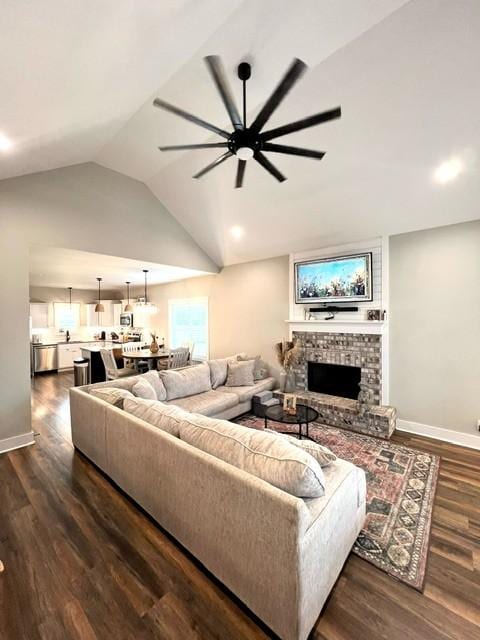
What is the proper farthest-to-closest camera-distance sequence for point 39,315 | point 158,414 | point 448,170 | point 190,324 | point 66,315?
1. point 66,315
2. point 39,315
3. point 190,324
4. point 448,170
5. point 158,414

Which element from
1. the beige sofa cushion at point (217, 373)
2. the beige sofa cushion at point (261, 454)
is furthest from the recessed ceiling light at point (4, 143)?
the beige sofa cushion at point (217, 373)

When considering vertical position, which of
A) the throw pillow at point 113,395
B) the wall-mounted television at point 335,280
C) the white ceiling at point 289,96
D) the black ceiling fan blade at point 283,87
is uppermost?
the white ceiling at point 289,96

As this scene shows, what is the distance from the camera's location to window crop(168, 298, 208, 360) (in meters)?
6.72

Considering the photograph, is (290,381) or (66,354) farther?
(66,354)

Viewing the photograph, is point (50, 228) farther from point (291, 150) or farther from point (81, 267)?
point (291, 150)

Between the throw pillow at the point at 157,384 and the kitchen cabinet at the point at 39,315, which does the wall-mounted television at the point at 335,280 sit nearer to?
the throw pillow at the point at 157,384

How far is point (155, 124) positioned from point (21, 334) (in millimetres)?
2935

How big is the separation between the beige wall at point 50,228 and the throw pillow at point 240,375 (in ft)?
7.70

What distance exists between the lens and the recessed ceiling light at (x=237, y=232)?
4.78 metres

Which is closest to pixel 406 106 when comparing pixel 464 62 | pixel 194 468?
pixel 464 62

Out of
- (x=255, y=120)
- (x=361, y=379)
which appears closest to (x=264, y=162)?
Result: (x=255, y=120)

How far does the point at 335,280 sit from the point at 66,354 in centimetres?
765

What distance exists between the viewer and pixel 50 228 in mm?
3592

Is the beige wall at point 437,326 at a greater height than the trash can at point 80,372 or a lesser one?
greater
